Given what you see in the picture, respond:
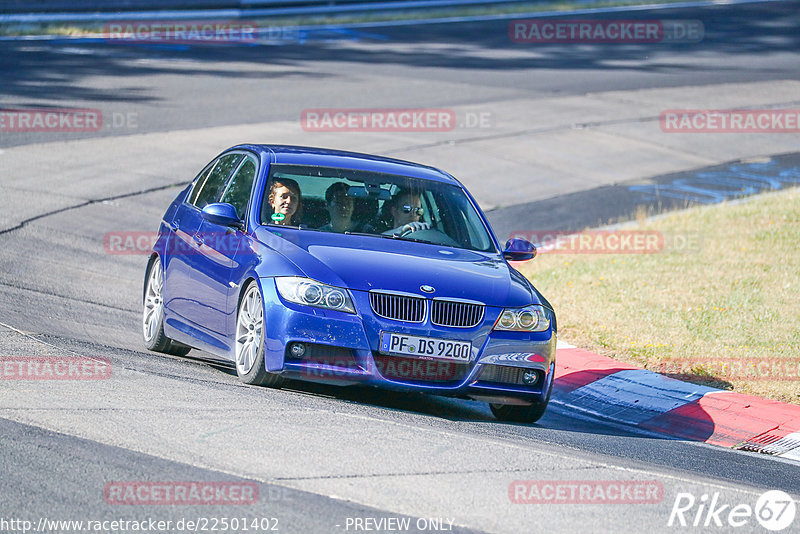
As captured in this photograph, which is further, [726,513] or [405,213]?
[405,213]

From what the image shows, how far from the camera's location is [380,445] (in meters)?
6.42

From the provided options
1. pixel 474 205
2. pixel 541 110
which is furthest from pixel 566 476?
pixel 541 110

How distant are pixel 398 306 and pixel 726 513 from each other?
96.1 inches

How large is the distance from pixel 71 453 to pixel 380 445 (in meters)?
1.55

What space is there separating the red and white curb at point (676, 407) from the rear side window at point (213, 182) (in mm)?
3063

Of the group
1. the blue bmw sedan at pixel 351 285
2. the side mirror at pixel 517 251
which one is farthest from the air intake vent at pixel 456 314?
the side mirror at pixel 517 251

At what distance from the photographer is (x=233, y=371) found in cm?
891

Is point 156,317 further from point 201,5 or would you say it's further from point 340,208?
point 201,5

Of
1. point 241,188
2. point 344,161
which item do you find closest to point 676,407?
point 344,161

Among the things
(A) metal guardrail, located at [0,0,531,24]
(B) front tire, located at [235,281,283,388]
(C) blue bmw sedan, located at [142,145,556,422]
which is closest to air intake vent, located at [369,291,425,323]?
(C) blue bmw sedan, located at [142,145,556,422]

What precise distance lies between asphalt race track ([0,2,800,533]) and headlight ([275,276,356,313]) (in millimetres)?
586

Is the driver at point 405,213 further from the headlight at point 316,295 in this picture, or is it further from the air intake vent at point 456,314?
the headlight at point 316,295

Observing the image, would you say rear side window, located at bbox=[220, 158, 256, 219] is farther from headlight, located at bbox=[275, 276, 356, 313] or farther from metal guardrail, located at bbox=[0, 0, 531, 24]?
metal guardrail, located at bbox=[0, 0, 531, 24]

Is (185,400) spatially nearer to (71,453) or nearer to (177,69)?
(71,453)
